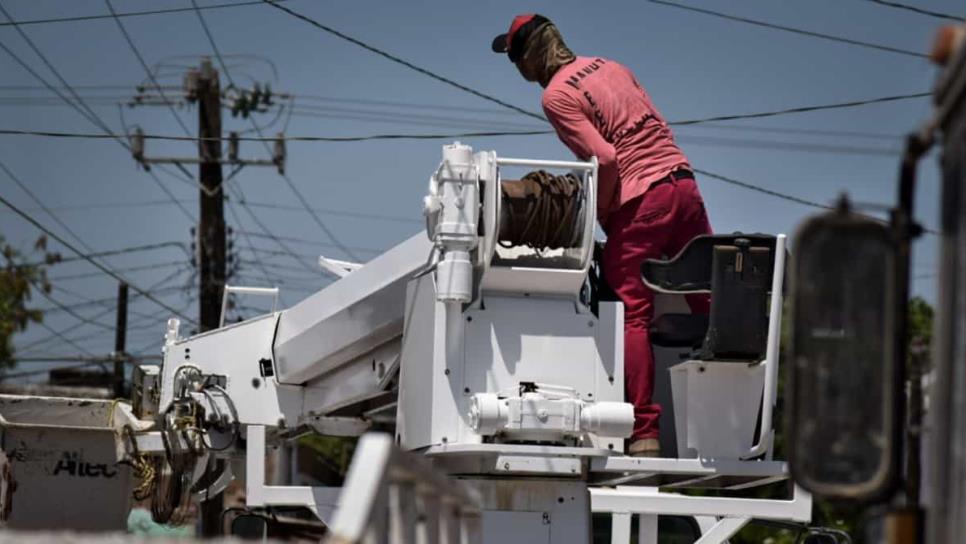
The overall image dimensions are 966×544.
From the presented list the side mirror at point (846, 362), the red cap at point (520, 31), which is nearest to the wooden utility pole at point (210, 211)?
the red cap at point (520, 31)

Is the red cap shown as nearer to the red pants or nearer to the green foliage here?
the red pants

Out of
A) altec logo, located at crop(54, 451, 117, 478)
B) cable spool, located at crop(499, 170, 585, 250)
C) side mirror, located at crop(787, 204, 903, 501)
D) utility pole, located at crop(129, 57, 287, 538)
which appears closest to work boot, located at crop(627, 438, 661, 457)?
cable spool, located at crop(499, 170, 585, 250)

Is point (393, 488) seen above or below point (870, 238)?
below

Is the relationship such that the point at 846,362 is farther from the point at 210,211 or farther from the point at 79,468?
the point at 210,211

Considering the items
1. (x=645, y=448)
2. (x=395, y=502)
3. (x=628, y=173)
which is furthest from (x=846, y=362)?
(x=628, y=173)

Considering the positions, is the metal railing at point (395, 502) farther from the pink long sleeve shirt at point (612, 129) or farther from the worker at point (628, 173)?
the pink long sleeve shirt at point (612, 129)

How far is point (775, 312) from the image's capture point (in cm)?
712

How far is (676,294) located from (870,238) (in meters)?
4.01

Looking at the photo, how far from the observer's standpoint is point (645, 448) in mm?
7242

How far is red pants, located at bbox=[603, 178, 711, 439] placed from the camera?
7.30m

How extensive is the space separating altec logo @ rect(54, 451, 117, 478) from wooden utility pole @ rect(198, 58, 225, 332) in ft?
57.3

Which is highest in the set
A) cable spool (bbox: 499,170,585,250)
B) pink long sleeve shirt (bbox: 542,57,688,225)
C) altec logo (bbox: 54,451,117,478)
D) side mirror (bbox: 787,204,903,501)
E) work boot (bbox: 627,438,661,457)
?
pink long sleeve shirt (bbox: 542,57,688,225)

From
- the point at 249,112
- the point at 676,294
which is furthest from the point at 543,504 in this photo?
the point at 249,112

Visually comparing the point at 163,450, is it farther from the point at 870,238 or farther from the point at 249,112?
the point at 249,112
